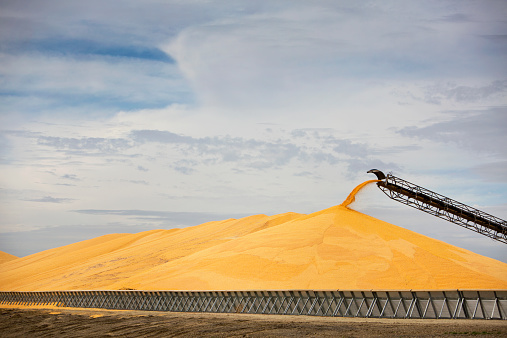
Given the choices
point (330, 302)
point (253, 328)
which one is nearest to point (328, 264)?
point (330, 302)

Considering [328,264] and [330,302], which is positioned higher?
[330,302]

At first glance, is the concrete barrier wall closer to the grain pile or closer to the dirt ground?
the dirt ground

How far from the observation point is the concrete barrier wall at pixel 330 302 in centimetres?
2896

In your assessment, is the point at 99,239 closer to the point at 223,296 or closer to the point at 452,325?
the point at 223,296

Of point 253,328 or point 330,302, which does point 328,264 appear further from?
point 253,328

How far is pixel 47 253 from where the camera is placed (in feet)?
393

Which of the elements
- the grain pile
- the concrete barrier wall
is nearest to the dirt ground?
the concrete barrier wall

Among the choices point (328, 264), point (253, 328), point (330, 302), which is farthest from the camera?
point (328, 264)

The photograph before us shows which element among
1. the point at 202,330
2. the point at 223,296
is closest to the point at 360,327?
the point at 202,330

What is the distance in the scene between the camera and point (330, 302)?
34.2 metres

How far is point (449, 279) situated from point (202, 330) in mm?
27925

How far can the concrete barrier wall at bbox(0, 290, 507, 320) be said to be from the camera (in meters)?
29.0

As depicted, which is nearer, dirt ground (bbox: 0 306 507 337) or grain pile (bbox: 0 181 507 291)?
dirt ground (bbox: 0 306 507 337)

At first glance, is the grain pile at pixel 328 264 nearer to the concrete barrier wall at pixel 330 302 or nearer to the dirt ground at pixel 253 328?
the concrete barrier wall at pixel 330 302
